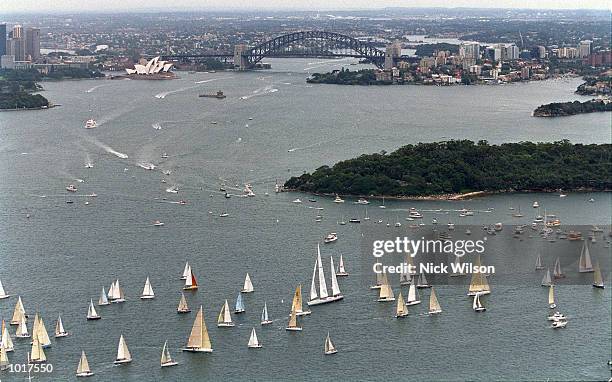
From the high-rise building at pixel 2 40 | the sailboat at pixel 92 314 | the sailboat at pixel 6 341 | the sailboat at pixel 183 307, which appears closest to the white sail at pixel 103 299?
the sailboat at pixel 92 314

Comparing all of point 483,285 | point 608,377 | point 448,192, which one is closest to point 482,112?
point 448,192

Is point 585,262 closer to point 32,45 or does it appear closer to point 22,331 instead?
point 22,331

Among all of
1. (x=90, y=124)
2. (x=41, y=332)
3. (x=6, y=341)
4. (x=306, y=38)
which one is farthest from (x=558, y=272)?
(x=306, y=38)

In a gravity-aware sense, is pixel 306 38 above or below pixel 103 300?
above

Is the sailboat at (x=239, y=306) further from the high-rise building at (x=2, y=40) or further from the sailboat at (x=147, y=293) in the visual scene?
the high-rise building at (x=2, y=40)

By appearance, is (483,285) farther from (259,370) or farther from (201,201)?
(201,201)

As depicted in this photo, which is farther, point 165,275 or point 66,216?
point 66,216

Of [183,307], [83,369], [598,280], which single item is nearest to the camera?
[83,369]
